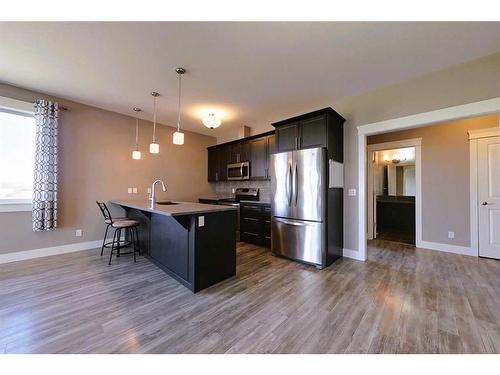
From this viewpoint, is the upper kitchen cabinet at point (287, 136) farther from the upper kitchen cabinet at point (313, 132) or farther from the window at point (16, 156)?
the window at point (16, 156)

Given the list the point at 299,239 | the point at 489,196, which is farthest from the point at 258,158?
the point at 489,196

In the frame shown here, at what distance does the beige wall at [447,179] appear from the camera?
361 centimetres

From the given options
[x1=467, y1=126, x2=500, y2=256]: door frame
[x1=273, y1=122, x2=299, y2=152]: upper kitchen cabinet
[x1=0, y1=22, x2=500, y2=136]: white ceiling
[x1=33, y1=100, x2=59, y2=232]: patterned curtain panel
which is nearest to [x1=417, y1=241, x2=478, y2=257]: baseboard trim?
[x1=467, y1=126, x2=500, y2=256]: door frame

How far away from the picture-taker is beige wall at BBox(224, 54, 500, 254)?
8.13 feet

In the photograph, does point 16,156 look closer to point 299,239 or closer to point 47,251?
point 47,251

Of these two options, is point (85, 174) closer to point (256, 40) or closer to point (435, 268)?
point (256, 40)

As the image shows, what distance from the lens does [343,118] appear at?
350 cm

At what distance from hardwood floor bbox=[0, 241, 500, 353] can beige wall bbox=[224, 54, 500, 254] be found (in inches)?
47.9

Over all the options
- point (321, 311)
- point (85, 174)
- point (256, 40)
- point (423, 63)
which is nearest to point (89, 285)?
point (85, 174)

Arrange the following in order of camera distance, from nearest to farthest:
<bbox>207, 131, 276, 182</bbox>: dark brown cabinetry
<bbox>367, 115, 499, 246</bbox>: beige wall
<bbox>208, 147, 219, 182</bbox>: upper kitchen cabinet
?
<bbox>367, 115, 499, 246</bbox>: beige wall < <bbox>207, 131, 276, 182</bbox>: dark brown cabinetry < <bbox>208, 147, 219, 182</bbox>: upper kitchen cabinet

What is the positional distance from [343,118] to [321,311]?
2.92 metres

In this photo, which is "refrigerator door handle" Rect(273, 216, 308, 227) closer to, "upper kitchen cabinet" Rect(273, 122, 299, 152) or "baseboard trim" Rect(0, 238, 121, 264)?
"upper kitchen cabinet" Rect(273, 122, 299, 152)

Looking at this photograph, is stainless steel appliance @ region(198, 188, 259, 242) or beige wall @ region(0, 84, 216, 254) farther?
stainless steel appliance @ region(198, 188, 259, 242)

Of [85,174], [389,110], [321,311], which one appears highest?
[389,110]
